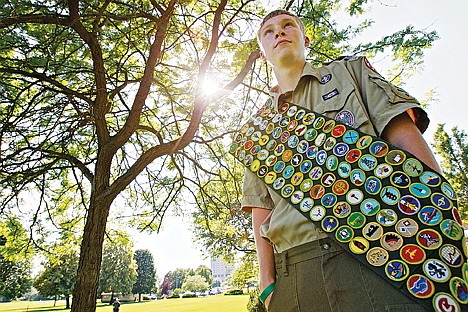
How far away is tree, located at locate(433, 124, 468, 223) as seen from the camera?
68.9 feet

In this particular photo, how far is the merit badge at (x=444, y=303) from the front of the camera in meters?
0.70

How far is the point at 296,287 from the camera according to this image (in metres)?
1.01

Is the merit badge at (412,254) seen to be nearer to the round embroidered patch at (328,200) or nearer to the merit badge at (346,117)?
the round embroidered patch at (328,200)

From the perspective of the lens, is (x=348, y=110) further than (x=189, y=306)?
No

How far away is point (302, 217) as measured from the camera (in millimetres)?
1035

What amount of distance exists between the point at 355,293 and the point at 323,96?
74cm

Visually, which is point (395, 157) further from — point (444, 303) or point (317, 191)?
point (444, 303)

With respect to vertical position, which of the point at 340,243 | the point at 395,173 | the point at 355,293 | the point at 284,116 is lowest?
the point at 355,293

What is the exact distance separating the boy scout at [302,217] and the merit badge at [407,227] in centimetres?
14

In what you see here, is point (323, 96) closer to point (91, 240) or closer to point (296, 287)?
point (296, 287)

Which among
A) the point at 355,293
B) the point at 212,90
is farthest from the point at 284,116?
the point at 212,90

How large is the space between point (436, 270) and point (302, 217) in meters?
0.40

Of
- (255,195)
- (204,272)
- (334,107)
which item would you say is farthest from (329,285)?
(204,272)

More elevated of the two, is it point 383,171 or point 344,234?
point 383,171
